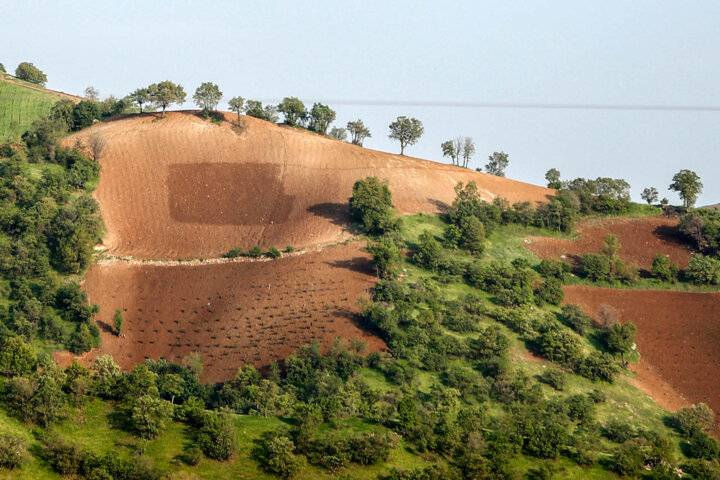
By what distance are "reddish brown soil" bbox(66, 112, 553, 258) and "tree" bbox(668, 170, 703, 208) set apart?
67.8ft

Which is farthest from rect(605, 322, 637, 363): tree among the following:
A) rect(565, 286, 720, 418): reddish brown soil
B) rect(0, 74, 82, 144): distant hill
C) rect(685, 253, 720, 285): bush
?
rect(0, 74, 82, 144): distant hill

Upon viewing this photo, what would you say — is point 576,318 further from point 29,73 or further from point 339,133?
point 29,73

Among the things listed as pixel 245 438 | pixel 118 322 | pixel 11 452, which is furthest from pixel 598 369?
pixel 11 452

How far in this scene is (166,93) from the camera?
138 m

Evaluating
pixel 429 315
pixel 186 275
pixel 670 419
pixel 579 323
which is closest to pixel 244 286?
pixel 186 275

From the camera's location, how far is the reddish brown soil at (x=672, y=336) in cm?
9456

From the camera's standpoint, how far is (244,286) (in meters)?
102

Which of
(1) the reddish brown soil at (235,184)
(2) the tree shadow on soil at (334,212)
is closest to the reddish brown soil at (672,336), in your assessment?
(1) the reddish brown soil at (235,184)

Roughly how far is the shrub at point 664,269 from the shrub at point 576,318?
1615cm

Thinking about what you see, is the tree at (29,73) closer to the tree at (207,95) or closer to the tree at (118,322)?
the tree at (207,95)

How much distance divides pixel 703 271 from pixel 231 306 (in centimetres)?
6232

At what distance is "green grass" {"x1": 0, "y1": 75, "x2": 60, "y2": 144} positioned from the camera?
13812 centimetres

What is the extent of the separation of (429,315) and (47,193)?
5531cm

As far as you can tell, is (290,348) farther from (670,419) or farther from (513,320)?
(670,419)
